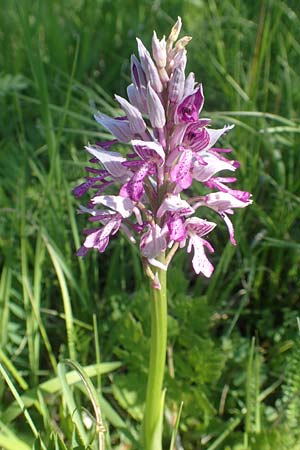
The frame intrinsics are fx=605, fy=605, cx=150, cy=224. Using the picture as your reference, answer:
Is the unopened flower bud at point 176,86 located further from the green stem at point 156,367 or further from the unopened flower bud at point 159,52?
the green stem at point 156,367

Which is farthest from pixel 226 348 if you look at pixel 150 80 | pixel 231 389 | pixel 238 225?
pixel 150 80

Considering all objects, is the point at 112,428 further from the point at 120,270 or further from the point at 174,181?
the point at 174,181

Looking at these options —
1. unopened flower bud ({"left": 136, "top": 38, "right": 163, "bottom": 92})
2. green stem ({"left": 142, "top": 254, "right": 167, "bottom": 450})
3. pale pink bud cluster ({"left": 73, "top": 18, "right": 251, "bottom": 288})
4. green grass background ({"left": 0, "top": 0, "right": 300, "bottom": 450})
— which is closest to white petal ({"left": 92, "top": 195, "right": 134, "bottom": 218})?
pale pink bud cluster ({"left": 73, "top": 18, "right": 251, "bottom": 288})

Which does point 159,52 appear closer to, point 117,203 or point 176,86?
point 176,86

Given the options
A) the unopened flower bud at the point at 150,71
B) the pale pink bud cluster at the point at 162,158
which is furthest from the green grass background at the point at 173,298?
the unopened flower bud at the point at 150,71

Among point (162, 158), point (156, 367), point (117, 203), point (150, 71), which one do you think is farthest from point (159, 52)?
point (156, 367)

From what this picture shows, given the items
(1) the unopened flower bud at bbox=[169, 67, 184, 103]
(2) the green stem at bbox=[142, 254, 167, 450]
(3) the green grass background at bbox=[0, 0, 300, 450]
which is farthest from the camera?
(3) the green grass background at bbox=[0, 0, 300, 450]

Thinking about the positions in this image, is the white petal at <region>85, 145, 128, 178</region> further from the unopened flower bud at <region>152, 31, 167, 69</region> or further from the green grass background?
the green grass background
